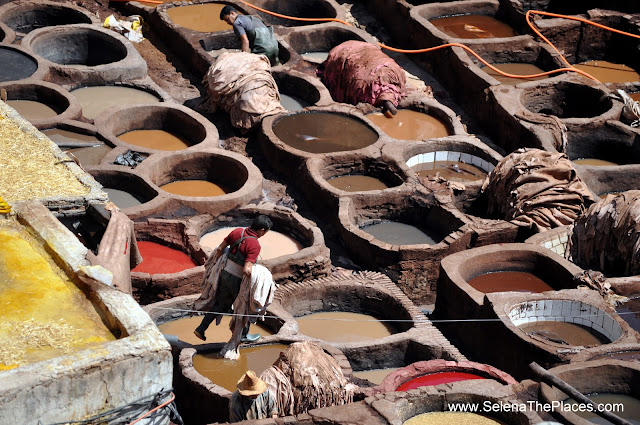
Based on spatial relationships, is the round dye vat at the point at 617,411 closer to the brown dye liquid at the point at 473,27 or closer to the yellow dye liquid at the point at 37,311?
the yellow dye liquid at the point at 37,311

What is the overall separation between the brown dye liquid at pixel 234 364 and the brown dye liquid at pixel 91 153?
5.06m

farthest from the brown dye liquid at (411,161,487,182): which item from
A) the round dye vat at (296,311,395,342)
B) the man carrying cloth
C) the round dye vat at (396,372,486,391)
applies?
the round dye vat at (396,372,486,391)

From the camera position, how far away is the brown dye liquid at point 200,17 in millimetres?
18703

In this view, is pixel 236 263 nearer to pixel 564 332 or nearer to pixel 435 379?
pixel 435 379

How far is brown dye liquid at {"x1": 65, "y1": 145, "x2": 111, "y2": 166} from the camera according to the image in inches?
571

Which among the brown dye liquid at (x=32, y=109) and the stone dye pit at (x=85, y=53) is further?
the stone dye pit at (x=85, y=53)

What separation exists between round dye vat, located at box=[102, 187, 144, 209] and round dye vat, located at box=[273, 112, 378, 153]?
2731mm

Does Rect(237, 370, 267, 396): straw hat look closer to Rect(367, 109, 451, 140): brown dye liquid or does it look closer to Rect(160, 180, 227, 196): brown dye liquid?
Rect(160, 180, 227, 196): brown dye liquid

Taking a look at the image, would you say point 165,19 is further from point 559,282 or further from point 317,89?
point 559,282

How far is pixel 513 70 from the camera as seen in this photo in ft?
61.1

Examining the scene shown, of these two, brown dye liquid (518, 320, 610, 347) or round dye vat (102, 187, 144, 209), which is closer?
brown dye liquid (518, 320, 610, 347)

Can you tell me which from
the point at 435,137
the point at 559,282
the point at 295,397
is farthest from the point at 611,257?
the point at 295,397

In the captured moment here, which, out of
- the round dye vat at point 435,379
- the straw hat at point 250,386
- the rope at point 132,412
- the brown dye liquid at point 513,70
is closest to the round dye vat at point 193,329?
the round dye vat at point 435,379

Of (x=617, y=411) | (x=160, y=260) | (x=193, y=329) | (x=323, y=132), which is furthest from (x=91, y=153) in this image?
(x=617, y=411)
